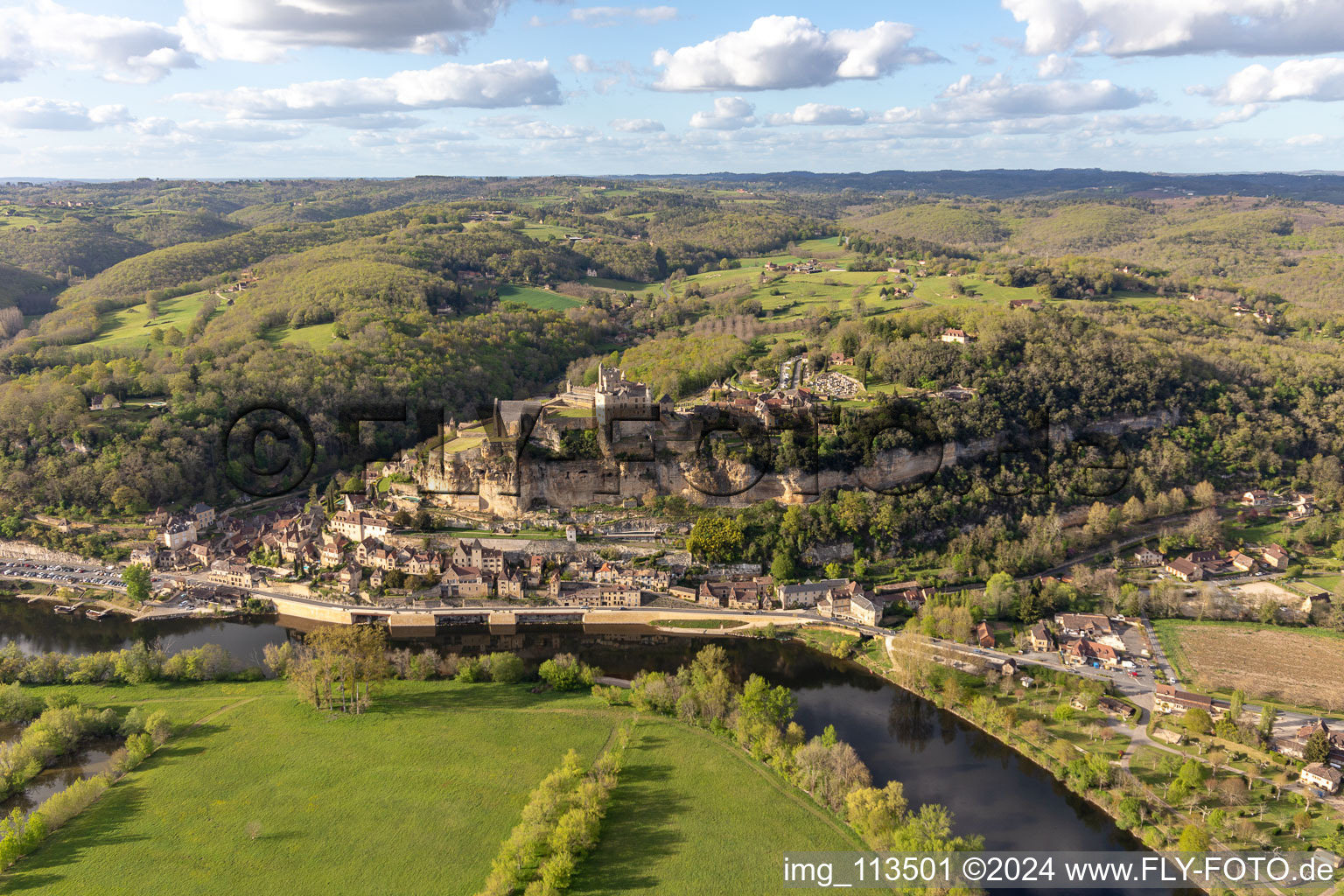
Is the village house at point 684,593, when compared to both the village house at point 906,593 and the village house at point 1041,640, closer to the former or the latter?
the village house at point 906,593

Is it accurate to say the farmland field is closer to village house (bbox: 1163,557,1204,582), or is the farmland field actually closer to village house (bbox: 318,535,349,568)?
village house (bbox: 1163,557,1204,582)

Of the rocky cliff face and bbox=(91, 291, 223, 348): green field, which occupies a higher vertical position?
bbox=(91, 291, 223, 348): green field

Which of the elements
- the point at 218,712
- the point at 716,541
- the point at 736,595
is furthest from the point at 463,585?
the point at 736,595

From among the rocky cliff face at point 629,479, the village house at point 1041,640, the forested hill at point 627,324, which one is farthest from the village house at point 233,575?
the village house at point 1041,640

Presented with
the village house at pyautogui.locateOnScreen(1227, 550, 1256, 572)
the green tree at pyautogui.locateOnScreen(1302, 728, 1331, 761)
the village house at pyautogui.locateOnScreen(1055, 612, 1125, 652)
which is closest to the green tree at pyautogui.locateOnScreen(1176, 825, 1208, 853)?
the green tree at pyautogui.locateOnScreen(1302, 728, 1331, 761)

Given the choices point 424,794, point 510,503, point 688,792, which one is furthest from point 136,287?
point 688,792

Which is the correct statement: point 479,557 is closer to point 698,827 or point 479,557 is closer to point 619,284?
point 698,827

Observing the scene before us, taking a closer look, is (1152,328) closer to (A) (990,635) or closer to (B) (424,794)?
(A) (990,635)
